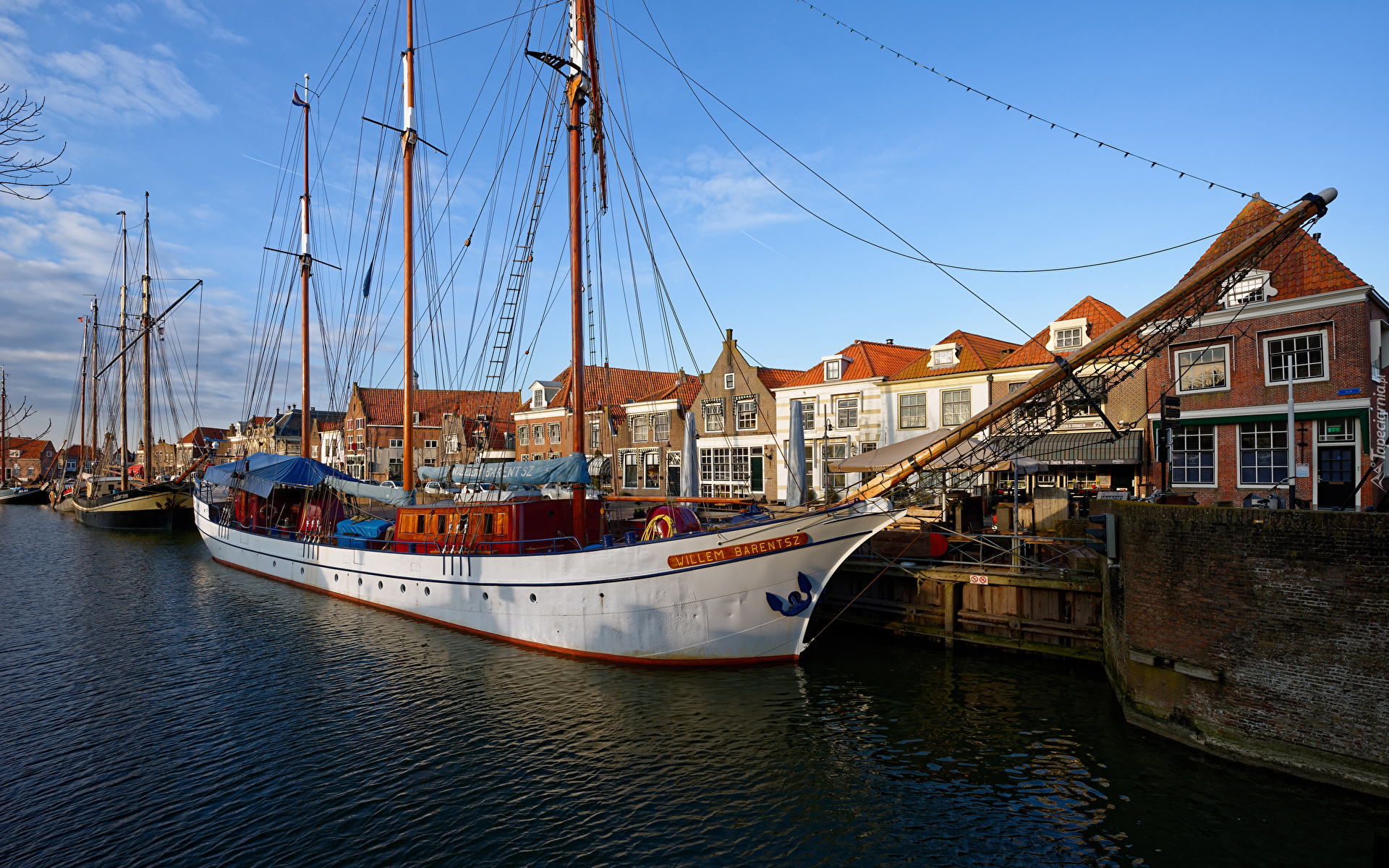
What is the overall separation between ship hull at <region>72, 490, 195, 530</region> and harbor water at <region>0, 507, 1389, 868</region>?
41.6m

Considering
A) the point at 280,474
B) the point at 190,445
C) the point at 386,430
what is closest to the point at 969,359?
the point at 280,474

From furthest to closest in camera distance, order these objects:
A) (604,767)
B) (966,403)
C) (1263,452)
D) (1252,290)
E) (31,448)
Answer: (31,448)
(966,403)
(1252,290)
(1263,452)
(604,767)

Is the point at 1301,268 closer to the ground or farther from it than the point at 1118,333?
farther from it

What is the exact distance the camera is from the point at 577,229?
19.6 m

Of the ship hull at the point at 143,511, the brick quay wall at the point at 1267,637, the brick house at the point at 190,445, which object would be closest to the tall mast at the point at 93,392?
the ship hull at the point at 143,511

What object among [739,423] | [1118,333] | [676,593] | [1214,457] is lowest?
[676,593]

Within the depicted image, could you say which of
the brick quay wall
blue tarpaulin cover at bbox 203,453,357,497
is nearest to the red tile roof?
blue tarpaulin cover at bbox 203,453,357,497

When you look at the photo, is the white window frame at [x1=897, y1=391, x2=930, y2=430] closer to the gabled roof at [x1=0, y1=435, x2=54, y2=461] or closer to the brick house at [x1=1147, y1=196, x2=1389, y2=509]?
the brick house at [x1=1147, y1=196, x2=1389, y2=509]

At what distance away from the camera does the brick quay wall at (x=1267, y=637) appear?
32.2ft

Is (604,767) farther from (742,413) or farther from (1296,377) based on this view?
(742,413)

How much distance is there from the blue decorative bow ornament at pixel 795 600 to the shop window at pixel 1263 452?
679 inches

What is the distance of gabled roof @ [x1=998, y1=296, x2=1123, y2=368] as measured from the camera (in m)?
30.0

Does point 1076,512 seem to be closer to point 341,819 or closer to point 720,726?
point 720,726

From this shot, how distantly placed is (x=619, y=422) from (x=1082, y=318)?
107ft
